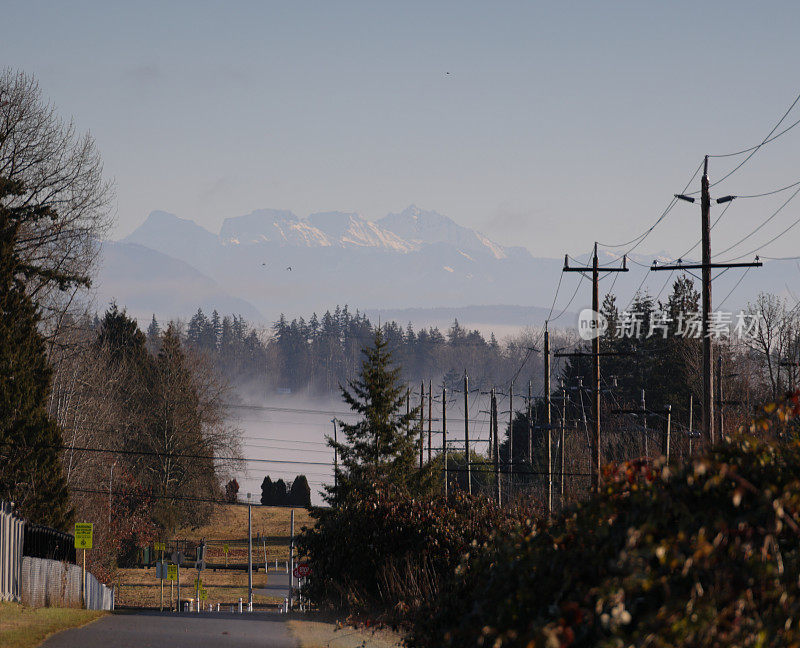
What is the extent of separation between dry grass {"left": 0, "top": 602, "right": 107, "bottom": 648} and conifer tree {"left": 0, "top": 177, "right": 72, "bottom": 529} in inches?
424

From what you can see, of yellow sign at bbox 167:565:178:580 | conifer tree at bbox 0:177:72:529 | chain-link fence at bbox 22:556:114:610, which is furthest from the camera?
yellow sign at bbox 167:565:178:580

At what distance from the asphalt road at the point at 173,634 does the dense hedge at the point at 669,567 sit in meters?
9.60

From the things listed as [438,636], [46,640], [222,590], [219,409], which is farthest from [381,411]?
[438,636]

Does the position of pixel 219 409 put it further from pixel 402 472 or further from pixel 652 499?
pixel 652 499

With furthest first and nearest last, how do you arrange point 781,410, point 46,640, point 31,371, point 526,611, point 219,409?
point 219,409 < point 31,371 < point 46,640 < point 781,410 < point 526,611

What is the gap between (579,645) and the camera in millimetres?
6770

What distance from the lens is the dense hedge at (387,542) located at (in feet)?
73.3

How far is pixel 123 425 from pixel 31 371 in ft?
129

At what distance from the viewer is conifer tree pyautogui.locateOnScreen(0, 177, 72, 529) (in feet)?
103

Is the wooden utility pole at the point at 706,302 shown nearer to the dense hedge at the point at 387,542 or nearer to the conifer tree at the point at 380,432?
the dense hedge at the point at 387,542

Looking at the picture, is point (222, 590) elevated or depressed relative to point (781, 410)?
depressed

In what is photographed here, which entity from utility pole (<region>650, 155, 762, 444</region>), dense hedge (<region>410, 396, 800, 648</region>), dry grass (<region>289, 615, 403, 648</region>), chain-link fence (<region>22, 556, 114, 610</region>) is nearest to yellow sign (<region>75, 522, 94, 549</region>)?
chain-link fence (<region>22, 556, 114, 610</region>)

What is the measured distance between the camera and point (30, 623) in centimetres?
1742

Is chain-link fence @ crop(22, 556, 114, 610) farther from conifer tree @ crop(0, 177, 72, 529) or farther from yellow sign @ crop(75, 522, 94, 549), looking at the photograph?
conifer tree @ crop(0, 177, 72, 529)
